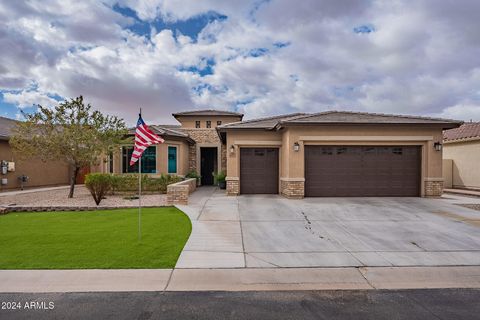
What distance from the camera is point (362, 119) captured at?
525 inches

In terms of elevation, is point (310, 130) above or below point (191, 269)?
above

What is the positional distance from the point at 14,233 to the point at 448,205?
52.4ft

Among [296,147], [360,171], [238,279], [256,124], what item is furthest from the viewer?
[256,124]

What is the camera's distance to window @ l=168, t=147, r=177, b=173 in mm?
17844

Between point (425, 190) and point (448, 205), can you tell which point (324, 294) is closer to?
point (448, 205)

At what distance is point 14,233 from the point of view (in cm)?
710

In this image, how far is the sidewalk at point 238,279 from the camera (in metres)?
4.25

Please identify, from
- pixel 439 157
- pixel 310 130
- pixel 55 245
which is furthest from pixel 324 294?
pixel 439 157

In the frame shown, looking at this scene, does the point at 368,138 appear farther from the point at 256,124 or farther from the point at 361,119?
the point at 256,124

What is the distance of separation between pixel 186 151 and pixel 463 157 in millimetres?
19978

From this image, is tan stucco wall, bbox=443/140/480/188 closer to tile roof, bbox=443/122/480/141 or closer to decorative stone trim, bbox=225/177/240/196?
tile roof, bbox=443/122/480/141

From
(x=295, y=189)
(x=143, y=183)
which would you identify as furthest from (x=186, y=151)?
(x=295, y=189)

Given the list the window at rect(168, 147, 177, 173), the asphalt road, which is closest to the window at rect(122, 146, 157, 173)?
the window at rect(168, 147, 177, 173)

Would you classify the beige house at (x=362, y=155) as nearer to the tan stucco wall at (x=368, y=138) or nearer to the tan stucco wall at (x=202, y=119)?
the tan stucco wall at (x=368, y=138)
